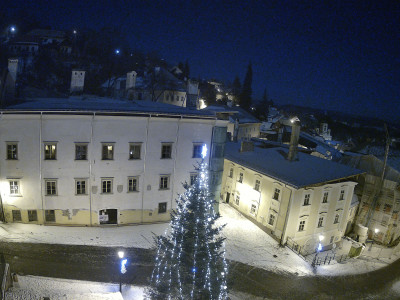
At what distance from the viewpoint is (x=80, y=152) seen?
21438 millimetres

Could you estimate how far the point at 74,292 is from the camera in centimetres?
1526

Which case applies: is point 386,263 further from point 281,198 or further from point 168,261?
point 168,261

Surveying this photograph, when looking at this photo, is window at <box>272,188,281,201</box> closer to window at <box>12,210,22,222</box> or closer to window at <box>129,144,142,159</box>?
window at <box>129,144,142,159</box>

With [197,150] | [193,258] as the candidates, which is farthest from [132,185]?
[193,258]

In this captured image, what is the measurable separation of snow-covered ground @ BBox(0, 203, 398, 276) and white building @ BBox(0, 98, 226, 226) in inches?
38.4

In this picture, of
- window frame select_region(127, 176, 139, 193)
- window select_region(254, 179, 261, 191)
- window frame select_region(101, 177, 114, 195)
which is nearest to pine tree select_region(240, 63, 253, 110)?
window select_region(254, 179, 261, 191)

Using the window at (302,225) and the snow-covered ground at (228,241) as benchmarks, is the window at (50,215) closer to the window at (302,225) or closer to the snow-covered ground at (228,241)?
the snow-covered ground at (228,241)

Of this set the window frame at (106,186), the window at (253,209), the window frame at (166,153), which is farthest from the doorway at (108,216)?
the window at (253,209)

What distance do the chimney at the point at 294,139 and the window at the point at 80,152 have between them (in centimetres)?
2006

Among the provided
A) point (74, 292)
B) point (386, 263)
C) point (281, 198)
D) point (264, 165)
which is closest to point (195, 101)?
point (264, 165)

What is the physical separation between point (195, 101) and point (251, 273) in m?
46.7

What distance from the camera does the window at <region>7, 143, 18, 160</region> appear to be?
20.2m

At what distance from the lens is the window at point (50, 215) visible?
21906 mm

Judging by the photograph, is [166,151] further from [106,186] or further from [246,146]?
[246,146]
